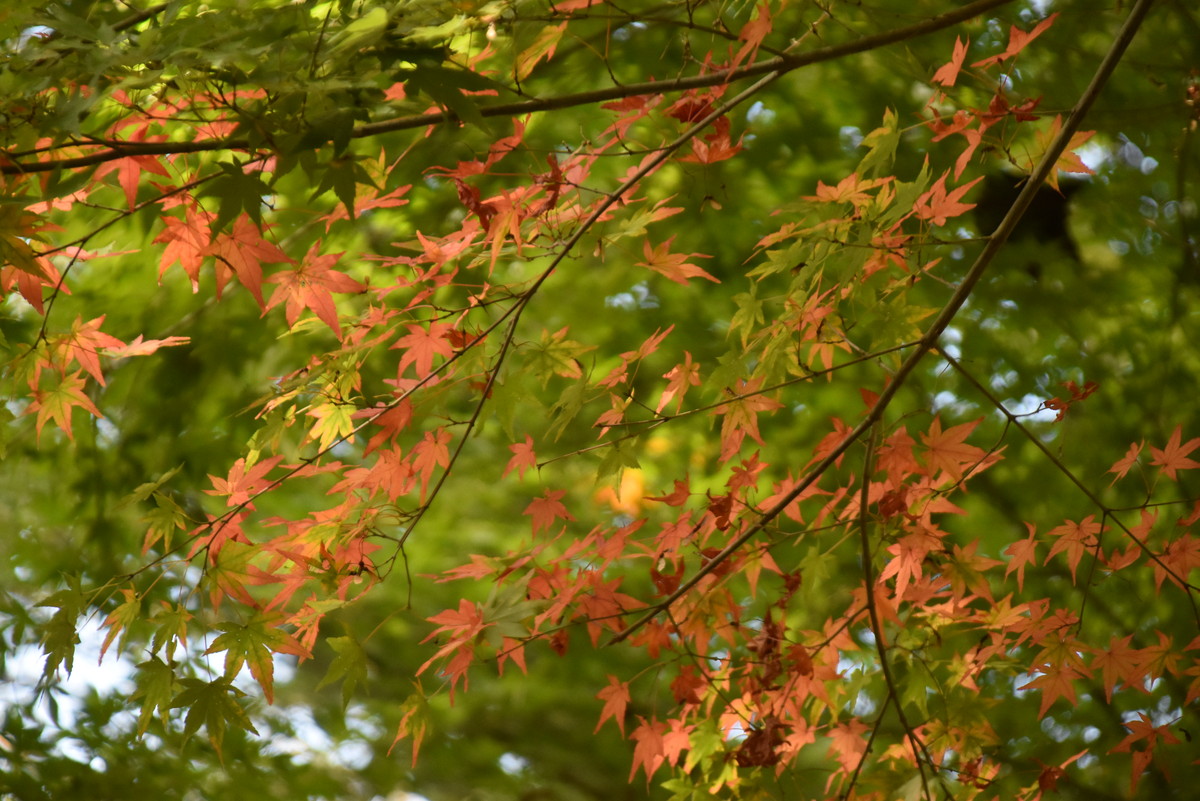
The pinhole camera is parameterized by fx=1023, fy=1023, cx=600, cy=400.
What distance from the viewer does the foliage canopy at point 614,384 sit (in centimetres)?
131

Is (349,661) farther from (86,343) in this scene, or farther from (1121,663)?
(1121,663)

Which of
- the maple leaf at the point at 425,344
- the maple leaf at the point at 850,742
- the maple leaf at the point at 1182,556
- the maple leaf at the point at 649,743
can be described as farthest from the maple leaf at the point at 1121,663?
the maple leaf at the point at 425,344

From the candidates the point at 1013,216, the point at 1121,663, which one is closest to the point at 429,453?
the point at 1013,216

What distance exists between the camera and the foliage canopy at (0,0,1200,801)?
4.30 feet

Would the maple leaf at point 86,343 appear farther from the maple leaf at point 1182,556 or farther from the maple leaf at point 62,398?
the maple leaf at point 1182,556

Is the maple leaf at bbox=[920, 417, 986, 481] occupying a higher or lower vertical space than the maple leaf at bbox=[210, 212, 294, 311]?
lower

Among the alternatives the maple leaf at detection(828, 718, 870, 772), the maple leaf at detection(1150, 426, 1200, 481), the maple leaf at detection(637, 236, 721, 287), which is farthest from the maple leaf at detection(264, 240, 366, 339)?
the maple leaf at detection(1150, 426, 1200, 481)

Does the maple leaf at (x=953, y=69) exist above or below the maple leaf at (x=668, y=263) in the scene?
above

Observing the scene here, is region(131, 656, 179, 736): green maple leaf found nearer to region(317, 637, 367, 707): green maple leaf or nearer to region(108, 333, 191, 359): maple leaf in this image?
region(317, 637, 367, 707): green maple leaf

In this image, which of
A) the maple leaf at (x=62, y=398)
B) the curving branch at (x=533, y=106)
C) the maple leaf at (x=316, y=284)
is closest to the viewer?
the curving branch at (x=533, y=106)

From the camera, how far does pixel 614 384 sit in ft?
5.29

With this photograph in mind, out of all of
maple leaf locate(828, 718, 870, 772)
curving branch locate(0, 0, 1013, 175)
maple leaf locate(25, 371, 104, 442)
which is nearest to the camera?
curving branch locate(0, 0, 1013, 175)

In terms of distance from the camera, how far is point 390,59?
103 cm

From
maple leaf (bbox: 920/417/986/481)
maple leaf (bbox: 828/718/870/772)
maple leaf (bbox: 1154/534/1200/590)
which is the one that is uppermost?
maple leaf (bbox: 920/417/986/481)
